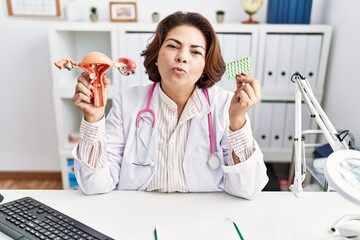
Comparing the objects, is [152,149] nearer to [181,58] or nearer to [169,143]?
[169,143]

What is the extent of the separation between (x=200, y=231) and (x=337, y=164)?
411 millimetres

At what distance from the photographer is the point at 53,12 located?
8.12 feet

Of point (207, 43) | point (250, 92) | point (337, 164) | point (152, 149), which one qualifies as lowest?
point (152, 149)

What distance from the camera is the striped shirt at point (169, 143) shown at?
1135 mm

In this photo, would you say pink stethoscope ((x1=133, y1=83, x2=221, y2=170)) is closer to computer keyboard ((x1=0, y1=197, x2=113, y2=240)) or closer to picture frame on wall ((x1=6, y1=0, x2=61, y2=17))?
computer keyboard ((x1=0, y1=197, x2=113, y2=240))

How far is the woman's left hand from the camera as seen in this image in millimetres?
1084

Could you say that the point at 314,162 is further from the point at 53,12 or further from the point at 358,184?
the point at 53,12

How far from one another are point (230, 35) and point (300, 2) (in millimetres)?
498

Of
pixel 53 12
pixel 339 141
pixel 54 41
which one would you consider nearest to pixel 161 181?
pixel 339 141

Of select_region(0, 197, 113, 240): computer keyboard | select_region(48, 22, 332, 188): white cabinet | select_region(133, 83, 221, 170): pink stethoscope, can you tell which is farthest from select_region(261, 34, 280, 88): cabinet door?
select_region(0, 197, 113, 240): computer keyboard

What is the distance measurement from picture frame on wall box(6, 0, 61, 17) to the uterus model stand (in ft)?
5.36

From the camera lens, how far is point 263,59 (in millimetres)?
2234

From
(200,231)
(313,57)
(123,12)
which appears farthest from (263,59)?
(200,231)

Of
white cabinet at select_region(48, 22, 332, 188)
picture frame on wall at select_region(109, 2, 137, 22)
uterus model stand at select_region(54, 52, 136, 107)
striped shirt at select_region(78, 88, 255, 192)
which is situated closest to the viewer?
uterus model stand at select_region(54, 52, 136, 107)
